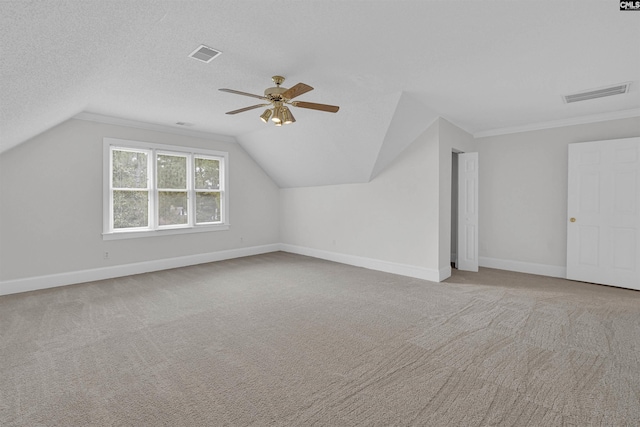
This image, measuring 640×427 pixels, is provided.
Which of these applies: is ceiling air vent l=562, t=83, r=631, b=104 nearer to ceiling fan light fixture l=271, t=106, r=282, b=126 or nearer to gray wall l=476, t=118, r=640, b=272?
gray wall l=476, t=118, r=640, b=272

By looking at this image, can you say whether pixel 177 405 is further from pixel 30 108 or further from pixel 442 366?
pixel 30 108

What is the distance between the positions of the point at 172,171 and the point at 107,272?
7.05 feet

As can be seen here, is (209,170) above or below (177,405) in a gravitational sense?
above

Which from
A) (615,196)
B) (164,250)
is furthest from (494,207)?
(164,250)

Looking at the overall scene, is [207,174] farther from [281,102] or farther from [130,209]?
[281,102]

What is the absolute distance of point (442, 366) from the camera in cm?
235

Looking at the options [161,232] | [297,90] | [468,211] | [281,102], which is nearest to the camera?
[297,90]

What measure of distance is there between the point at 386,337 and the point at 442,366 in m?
0.60

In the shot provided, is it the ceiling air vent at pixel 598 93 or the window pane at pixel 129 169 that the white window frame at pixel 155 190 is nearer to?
the window pane at pixel 129 169

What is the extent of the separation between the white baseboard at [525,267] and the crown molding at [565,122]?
8.00ft

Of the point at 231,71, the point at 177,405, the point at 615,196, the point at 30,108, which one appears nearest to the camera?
the point at 177,405

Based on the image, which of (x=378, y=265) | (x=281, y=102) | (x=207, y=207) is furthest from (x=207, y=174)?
(x=378, y=265)

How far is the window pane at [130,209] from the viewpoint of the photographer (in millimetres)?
5184

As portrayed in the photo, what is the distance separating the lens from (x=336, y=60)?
2.96 meters
